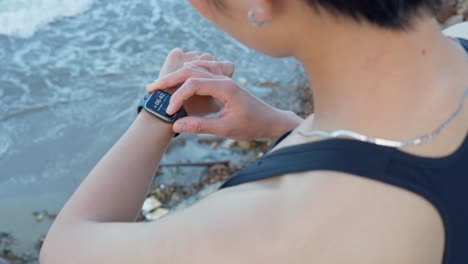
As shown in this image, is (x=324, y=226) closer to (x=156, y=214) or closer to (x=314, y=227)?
(x=314, y=227)

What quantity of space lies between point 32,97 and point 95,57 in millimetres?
542

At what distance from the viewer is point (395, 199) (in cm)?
81

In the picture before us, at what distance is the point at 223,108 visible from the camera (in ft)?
4.49

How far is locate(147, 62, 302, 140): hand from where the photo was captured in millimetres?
1291

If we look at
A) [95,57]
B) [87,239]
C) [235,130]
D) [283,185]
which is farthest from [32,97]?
[283,185]

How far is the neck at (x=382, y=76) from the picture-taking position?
84 cm

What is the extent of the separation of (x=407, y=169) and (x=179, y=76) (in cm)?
65

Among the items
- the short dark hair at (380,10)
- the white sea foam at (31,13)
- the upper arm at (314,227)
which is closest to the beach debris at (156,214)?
the upper arm at (314,227)

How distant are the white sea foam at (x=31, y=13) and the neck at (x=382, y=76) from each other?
352cm

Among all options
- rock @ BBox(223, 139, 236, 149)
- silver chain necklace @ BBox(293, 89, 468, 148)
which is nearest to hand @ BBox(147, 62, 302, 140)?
silver chain necklace @ BBox(293, 89, 468, 148)

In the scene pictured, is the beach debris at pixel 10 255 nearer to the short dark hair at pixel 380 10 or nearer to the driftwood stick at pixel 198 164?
the driftwood stick at pixel 198 164

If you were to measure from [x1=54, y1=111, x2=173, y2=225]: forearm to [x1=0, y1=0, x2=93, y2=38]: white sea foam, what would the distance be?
3.01 m

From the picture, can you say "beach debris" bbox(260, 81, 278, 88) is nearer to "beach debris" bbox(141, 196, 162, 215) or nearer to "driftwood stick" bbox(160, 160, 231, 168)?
"driftwood stick" bbox(160, 160, 231, 168)

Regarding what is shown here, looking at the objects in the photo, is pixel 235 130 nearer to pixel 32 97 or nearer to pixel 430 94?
pixel 430 94
